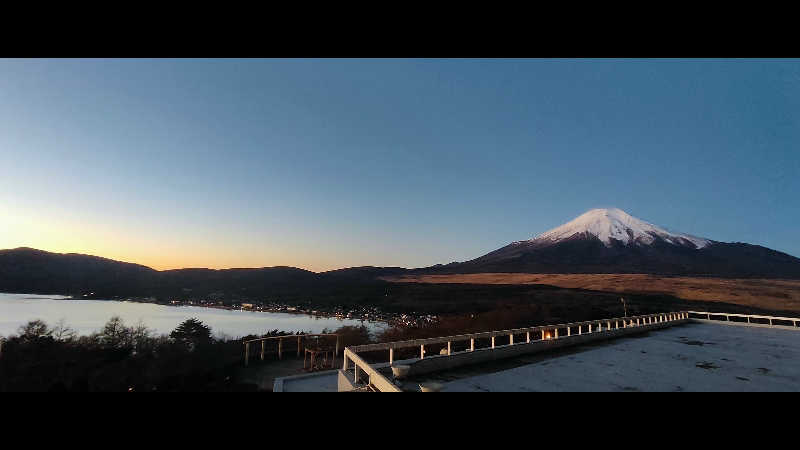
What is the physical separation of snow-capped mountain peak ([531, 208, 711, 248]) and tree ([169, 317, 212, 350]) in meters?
143

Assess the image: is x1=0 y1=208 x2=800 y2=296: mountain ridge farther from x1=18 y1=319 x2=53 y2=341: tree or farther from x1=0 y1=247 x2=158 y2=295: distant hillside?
x1=18 y1=319 x2=53 y2=341: tree

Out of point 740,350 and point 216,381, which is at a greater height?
point 740,350

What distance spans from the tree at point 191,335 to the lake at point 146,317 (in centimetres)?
3174

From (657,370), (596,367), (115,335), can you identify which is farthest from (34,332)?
(657,370)

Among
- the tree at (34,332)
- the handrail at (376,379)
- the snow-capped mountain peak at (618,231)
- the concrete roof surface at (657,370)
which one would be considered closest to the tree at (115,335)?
the tree at (34,332)

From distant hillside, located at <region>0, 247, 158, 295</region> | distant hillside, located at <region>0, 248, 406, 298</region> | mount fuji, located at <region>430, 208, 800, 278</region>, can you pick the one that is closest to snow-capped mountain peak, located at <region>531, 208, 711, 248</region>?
mount fuji, located at <region>430, 208, 800, 278</region>

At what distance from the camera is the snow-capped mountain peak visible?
149750 mm

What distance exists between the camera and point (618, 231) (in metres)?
164

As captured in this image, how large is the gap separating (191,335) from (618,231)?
7023 inches
